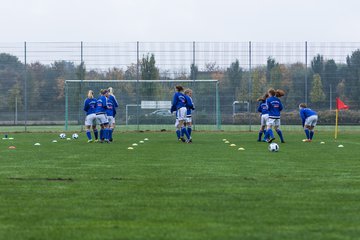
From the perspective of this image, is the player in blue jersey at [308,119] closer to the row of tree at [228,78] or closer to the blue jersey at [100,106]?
the blue jersey at [100,106]

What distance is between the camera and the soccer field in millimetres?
6469

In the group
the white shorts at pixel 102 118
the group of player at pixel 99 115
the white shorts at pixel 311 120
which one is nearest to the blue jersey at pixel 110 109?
the group of player at pixel 99 115

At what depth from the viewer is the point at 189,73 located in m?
40.2

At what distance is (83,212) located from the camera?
7.54 m

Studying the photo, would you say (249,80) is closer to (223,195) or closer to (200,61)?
(200,61)

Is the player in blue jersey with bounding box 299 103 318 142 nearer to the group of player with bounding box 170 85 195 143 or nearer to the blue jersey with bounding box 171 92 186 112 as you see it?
the group of player with bounding box 170 85 195 143

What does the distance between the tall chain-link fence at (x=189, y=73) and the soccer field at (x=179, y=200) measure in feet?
81.8

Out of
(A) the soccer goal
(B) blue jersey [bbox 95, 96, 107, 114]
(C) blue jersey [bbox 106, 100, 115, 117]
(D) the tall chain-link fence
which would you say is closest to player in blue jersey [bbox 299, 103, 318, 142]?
(C) blue jersey [bbox 106, 100, 115, 117]

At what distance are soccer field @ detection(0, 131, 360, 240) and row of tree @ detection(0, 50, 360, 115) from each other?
24838 millimetres

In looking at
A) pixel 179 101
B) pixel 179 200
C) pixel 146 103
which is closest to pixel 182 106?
pixel 179 101

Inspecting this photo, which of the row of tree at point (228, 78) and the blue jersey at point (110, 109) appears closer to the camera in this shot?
the blue jersey at point (110, 109)

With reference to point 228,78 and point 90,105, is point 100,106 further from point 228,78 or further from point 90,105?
point 228,78

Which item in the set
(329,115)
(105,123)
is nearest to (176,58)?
(329,115)

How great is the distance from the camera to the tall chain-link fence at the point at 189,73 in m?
38.9
